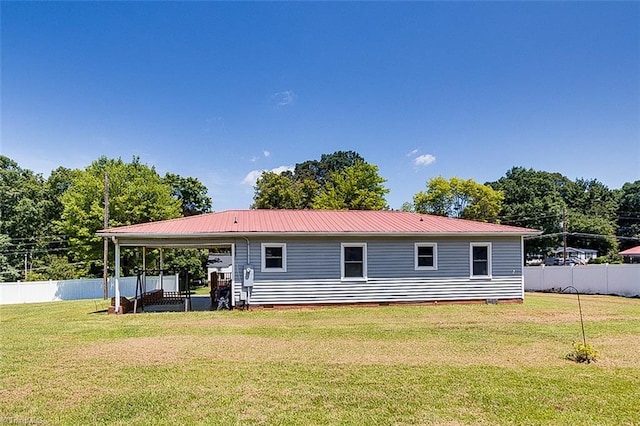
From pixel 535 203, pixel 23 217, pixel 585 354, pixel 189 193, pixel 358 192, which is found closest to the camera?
pixel 585 354

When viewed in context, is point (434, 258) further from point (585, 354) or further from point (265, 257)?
point (585, 354)

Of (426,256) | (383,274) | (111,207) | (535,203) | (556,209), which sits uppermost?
(535,203)

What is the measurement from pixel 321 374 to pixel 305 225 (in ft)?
29.2

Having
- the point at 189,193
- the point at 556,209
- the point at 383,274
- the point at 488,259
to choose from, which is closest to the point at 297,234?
the point at 383,274

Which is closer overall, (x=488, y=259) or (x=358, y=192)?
(x=488, y=259)

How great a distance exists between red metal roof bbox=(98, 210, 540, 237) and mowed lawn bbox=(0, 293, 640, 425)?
137 inches

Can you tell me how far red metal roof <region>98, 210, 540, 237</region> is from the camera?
13.5 metres

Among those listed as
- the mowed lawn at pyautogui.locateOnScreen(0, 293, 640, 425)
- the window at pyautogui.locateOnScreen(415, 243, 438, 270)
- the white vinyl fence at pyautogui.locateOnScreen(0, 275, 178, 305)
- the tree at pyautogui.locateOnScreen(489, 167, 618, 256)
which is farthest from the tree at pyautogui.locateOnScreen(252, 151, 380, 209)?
the mowed lawn at pyautogui.locateOnScreen(0, 293, 640, 425)

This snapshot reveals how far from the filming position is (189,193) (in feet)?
130

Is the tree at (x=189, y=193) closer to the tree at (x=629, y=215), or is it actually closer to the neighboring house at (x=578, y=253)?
the neighboring house at (x=578, y=253)

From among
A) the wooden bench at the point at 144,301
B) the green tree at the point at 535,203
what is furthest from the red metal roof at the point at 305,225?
the green tree at the point at 535,203

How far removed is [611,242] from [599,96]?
1401 inches

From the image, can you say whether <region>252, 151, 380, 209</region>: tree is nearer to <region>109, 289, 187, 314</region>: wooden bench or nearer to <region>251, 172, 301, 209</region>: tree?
<region>251, 172, 301, 209</region>: tree

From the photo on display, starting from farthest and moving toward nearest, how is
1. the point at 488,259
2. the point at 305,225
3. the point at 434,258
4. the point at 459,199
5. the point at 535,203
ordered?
the point at 459,199 → the point at 535,203 → the point at 488,259 → the point at 434,258 → the point at 305,225
